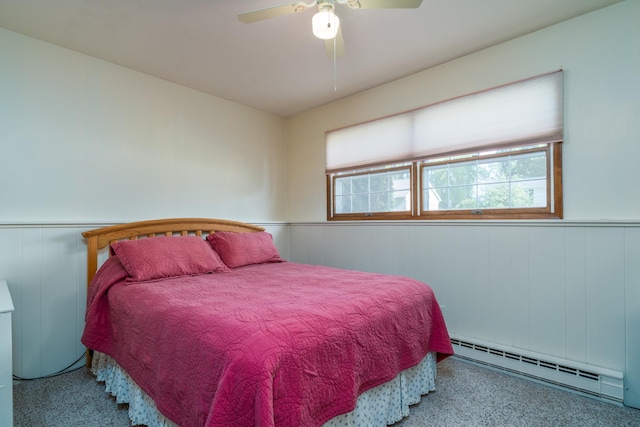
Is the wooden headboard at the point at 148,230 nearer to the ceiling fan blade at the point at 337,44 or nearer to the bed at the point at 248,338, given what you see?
the bed at the point at 248,338

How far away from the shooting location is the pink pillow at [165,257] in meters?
2.12

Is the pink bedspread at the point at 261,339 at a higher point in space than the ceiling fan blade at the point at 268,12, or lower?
lower

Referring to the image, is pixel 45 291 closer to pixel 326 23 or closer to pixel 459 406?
pixel 326 23

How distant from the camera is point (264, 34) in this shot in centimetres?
219

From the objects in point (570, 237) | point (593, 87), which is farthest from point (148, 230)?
point (593, 87)

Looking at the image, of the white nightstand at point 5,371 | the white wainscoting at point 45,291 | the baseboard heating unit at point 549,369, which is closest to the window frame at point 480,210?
the baseboard heating unit at point 549,369

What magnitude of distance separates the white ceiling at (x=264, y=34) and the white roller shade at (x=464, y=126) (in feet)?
1.27

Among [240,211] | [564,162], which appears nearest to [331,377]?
[564,162]

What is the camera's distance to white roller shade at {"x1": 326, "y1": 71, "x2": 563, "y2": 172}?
2.15 meters

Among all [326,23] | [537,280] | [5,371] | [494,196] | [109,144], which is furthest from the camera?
[109,144]

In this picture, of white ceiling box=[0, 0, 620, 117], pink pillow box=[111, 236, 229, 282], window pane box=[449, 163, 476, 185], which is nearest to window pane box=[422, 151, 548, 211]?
window pane box=[449, 163, 476, 185]

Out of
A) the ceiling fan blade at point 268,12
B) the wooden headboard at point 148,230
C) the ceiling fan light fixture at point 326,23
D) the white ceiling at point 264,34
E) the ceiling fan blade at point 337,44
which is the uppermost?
the white ceiling at point 264,34

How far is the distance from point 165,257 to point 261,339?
144 cm

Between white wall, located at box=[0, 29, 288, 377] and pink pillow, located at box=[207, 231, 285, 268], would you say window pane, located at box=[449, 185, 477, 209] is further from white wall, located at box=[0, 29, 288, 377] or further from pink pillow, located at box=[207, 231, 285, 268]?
white wall, located at box=[0, 29, 288, 377]
